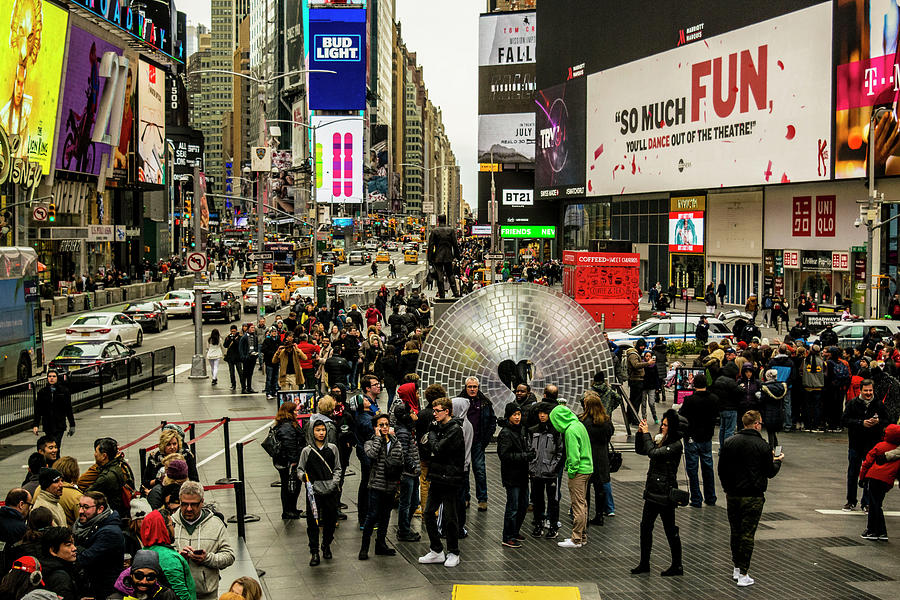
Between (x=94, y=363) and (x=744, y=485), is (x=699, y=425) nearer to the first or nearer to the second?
(x=744, y=485)

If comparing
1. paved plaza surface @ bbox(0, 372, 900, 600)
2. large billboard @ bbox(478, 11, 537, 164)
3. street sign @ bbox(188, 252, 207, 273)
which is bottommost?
paved plaza surface @ bbox(0, 372, 900, 600)

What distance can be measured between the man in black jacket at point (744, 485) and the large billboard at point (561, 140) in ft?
236

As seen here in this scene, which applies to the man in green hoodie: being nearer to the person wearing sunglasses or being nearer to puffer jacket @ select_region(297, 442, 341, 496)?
puffer jacket @ select_region(297, 442, 341, 496)

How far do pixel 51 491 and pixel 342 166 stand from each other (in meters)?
169

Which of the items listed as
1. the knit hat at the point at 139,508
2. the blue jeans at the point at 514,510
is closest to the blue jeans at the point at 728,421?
the blue jeans at the point at 514,510

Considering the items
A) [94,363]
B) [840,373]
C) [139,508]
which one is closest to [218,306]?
[94,363]

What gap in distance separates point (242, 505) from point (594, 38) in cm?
7280

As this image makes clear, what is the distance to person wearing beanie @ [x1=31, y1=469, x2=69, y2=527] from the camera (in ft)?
31.1

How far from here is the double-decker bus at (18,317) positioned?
26.1 m

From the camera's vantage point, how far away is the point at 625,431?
19.5 m

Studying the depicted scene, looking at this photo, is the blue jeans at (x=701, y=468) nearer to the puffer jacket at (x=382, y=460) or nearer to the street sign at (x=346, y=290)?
the puffer jacket at (x=382, y=460)

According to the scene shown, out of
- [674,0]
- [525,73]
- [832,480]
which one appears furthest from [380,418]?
[525,73]

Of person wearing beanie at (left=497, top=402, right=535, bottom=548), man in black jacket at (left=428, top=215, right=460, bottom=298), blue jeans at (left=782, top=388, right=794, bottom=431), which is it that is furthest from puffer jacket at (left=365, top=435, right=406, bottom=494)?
man in black jacket at (left=428, top=215, right=460, bottom=298)

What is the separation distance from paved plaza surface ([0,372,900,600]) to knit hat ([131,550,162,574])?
2.97 metres
